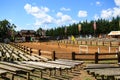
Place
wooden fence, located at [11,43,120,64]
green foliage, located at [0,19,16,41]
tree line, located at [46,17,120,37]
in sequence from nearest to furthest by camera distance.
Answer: wooden fence, located at [11,43,120,64] → tree line, located at [46,17,120,37] → green foliage, located at [0,19,16,41]

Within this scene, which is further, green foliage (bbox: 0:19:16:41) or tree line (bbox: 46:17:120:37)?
green foliage (bbox: 0:19:16:41)

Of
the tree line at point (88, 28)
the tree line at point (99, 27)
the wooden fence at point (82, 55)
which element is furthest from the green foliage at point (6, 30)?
the wooden fence at point (82, 55)

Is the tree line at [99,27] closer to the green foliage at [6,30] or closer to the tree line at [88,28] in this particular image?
the tree line at [88,28]

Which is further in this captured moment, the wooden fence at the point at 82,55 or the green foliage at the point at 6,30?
the green foliage at the point at 6,30

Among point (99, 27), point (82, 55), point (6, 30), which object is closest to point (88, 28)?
point (99, 27)

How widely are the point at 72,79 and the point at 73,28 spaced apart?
542ft

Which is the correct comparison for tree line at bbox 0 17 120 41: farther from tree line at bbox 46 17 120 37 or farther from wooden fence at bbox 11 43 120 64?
wooden fence at bbox 11 43 120 64

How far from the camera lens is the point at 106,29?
140125 mm

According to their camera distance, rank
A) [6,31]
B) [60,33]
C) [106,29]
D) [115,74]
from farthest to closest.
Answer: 1. [60,33]
2. [6,31]
3. [106,29]
4. [115,74]

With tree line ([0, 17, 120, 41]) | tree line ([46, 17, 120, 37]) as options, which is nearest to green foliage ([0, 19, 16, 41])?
tree line ([0, 17, 120, 41])

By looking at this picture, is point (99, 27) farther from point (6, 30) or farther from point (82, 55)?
point (82, 55)

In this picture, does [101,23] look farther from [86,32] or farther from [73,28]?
[73,28]

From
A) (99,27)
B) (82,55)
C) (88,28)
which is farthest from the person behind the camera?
(88,28)

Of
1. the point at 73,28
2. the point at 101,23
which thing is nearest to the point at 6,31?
the point at 73,28
